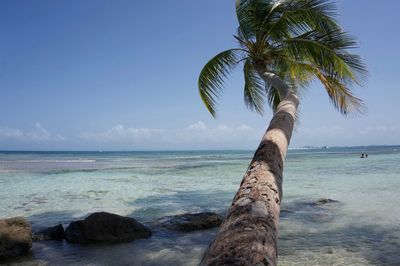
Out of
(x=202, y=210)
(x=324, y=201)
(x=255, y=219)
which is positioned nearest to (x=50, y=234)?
(x=202, y=210)

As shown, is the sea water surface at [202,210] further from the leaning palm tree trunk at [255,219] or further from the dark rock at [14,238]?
the leaning palm tree trunk at [255,219]

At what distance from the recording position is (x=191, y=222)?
25.3 feet

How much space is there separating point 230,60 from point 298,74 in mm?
1958

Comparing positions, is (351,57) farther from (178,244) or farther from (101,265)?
(101,265)

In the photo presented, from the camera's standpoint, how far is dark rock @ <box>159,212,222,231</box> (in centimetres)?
757

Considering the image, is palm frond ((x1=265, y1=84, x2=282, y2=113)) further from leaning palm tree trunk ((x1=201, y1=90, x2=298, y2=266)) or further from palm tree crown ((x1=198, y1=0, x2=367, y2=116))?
leaning palm tree trunk ((x1=201, y1=90, x2=298, y2=266))

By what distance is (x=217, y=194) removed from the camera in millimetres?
13438

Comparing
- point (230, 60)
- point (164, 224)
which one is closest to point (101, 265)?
point (164, 224)

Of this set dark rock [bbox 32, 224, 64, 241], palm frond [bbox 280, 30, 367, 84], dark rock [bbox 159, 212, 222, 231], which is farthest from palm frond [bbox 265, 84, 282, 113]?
dark rock [bbox 32, 224, 64, 241]

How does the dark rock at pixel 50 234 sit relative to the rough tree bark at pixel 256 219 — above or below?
below

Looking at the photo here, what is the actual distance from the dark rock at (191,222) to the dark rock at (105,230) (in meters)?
0.68

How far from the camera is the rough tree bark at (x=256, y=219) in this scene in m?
1.92

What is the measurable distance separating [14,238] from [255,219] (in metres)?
5.01

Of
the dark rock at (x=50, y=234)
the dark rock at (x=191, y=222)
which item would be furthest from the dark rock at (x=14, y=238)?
the dark rock at (x=191, y=222)
